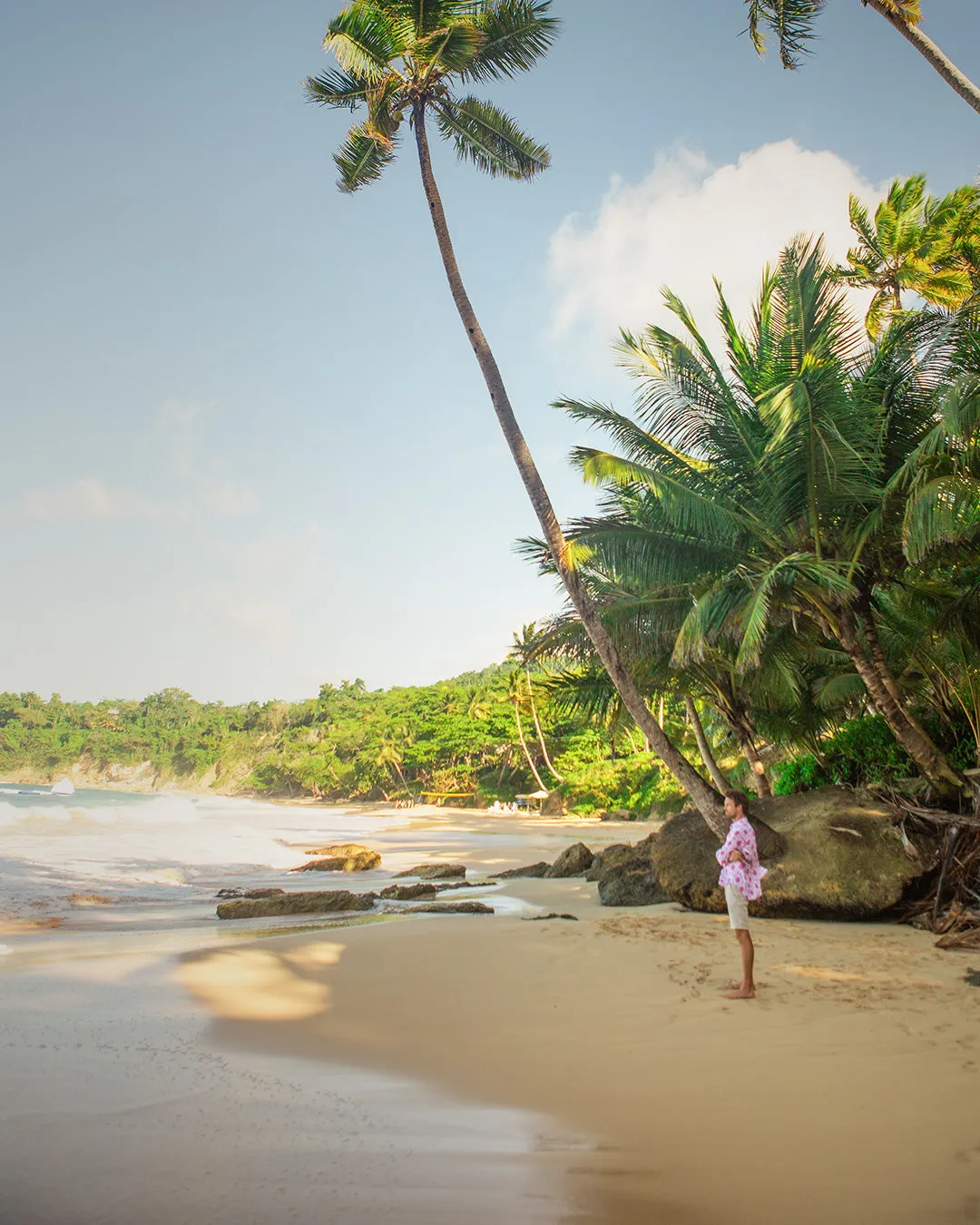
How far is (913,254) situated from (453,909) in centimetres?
1814

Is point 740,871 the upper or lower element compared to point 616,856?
upper

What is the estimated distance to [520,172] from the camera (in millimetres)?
12266

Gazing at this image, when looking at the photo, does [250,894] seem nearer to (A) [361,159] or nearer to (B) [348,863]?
(B) [348,863]

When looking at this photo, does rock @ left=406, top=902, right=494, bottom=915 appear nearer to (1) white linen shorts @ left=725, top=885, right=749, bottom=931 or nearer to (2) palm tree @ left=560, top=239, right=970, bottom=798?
(2) palm tree @ left=560, top=239, right=970, bottom=798

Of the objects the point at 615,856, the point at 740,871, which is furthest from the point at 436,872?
the point at 740,871

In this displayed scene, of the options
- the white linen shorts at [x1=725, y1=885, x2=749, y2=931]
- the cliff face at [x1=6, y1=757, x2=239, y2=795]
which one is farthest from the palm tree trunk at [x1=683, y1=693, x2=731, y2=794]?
the cliff face at [x1=6, y1=757, x2=239, y2=795]

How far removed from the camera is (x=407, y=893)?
13391mm

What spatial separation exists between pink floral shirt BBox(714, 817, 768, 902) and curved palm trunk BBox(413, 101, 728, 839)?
4.04m

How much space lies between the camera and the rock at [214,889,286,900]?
501 inches

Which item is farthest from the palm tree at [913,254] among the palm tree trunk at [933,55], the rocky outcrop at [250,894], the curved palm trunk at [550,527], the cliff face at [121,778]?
the cliff face at [121,778]

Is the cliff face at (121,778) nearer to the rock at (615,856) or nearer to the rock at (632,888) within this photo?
the rock at (615,856)

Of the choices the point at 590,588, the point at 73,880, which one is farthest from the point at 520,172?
the point at 73,880

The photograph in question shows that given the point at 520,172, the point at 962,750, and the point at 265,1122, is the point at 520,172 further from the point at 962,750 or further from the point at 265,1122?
the point at 265,1122

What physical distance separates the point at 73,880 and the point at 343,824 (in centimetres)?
2484
